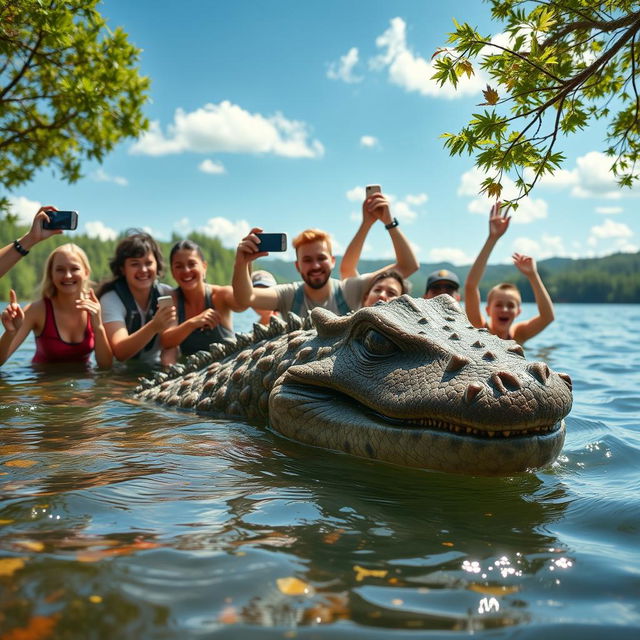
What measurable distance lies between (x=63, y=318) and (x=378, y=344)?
606 cm

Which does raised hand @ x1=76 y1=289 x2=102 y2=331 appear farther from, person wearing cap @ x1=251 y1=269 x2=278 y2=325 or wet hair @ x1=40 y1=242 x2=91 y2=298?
person wearing cap @ x1=251 y1=269 x2=278 y2=325

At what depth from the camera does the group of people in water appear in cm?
705

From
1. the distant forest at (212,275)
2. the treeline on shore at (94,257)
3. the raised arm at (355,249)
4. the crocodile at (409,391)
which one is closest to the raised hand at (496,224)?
the raised arm at (355,249)

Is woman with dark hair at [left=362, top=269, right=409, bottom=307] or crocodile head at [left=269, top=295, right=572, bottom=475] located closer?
crocodile head at [left=269, top=295, right=572, bottom=475]

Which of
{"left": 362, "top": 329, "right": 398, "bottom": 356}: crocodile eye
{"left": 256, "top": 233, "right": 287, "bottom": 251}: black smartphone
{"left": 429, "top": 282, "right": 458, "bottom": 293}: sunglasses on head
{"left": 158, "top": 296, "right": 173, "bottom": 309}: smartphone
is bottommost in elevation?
{"left": 362, "top": 329, "right": 398, "bottom": 356}: crocodile eye

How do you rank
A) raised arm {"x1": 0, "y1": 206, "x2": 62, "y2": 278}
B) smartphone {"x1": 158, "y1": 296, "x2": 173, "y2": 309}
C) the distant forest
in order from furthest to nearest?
the distant forest < smartphone {"x1": 158, "y1": 296, "x2": 173, "y2": 309} < raised arm {"x1": 0, "y1": 206, "x2": 62, "y2": 278}

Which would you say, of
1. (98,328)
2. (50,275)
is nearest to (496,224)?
(98,328)

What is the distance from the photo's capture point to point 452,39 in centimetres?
356

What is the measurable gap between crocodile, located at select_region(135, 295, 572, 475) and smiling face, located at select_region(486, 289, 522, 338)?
14.4ft

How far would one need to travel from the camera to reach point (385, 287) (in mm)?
6371

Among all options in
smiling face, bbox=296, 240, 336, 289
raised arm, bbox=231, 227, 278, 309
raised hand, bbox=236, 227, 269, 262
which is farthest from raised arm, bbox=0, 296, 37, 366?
smiling face, bbox=296, 240, 336, 289

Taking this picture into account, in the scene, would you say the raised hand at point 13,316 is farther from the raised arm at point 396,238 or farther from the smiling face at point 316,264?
the raised arm at point 396,238

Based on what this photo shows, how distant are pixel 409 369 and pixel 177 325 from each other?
5.17 metres

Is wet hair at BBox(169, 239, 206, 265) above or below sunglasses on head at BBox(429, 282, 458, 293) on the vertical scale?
above
